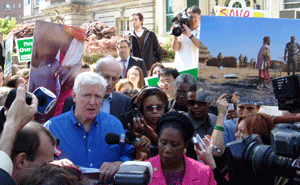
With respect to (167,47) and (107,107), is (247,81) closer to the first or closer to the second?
(107,107)

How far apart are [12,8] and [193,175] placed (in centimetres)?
9015

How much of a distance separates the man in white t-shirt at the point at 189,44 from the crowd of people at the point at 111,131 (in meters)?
1.35

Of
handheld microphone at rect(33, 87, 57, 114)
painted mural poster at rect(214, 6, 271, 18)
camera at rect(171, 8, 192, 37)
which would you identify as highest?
painted mural poster at rect(214, 6, 271, 18)

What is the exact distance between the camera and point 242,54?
11.6 feet

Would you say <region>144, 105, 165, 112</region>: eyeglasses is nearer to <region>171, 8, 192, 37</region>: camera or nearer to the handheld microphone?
the handheld microphone

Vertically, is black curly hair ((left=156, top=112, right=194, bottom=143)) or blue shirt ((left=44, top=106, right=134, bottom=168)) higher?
black curly hair ((left=156, top=112, right=194, bottom=143))

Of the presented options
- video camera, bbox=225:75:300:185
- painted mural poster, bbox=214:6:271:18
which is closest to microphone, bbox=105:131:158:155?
video camera, bbox=225:75:300:185

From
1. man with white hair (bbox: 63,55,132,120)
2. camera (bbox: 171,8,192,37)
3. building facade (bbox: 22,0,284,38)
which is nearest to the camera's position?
man with white hair (bbox: 63,55,132,120)

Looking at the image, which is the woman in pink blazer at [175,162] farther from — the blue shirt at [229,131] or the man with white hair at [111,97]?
the man with white hair at [111,97]

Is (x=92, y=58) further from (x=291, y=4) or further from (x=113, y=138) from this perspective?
(x=113, y=138)

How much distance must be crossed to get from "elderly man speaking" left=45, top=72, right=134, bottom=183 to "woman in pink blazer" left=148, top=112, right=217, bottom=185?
377 mm

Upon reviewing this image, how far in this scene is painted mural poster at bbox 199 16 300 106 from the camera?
338 cm

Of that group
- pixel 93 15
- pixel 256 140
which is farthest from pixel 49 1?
pixel 256 140

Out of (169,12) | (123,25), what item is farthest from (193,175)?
(123,25)
